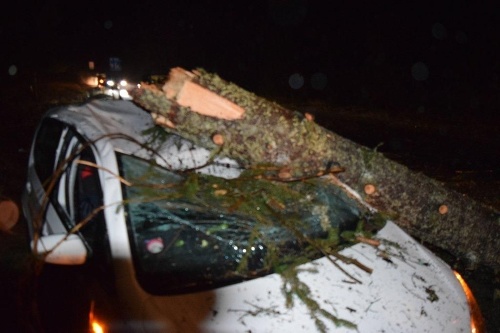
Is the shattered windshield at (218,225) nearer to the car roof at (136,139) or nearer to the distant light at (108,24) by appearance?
the car roof at (136,139)

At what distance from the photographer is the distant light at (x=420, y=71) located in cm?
2181

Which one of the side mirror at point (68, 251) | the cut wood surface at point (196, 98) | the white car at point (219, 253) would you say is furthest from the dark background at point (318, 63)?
the cut wood surface at point (196, 98)

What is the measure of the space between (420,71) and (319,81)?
5956 millimetres

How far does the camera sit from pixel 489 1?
2348 centimetres

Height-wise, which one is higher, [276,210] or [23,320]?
[276,210]

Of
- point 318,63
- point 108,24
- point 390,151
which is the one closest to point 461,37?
point 318,63

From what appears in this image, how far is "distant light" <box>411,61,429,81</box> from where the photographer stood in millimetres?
21814

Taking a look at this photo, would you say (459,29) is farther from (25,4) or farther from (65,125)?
(25,4)

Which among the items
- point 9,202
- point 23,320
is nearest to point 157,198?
point 23,320

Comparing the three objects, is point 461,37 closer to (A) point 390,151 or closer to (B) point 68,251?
(A) point 390,151

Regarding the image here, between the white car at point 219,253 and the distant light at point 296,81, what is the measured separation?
914 inches

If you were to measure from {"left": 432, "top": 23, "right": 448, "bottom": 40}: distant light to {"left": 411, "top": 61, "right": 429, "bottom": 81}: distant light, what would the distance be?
108 inches

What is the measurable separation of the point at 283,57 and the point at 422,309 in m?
29.0

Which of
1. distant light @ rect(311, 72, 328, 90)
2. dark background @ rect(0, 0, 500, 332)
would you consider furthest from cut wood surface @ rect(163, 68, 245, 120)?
distant light @ rect(311, 72, 328, 90)
